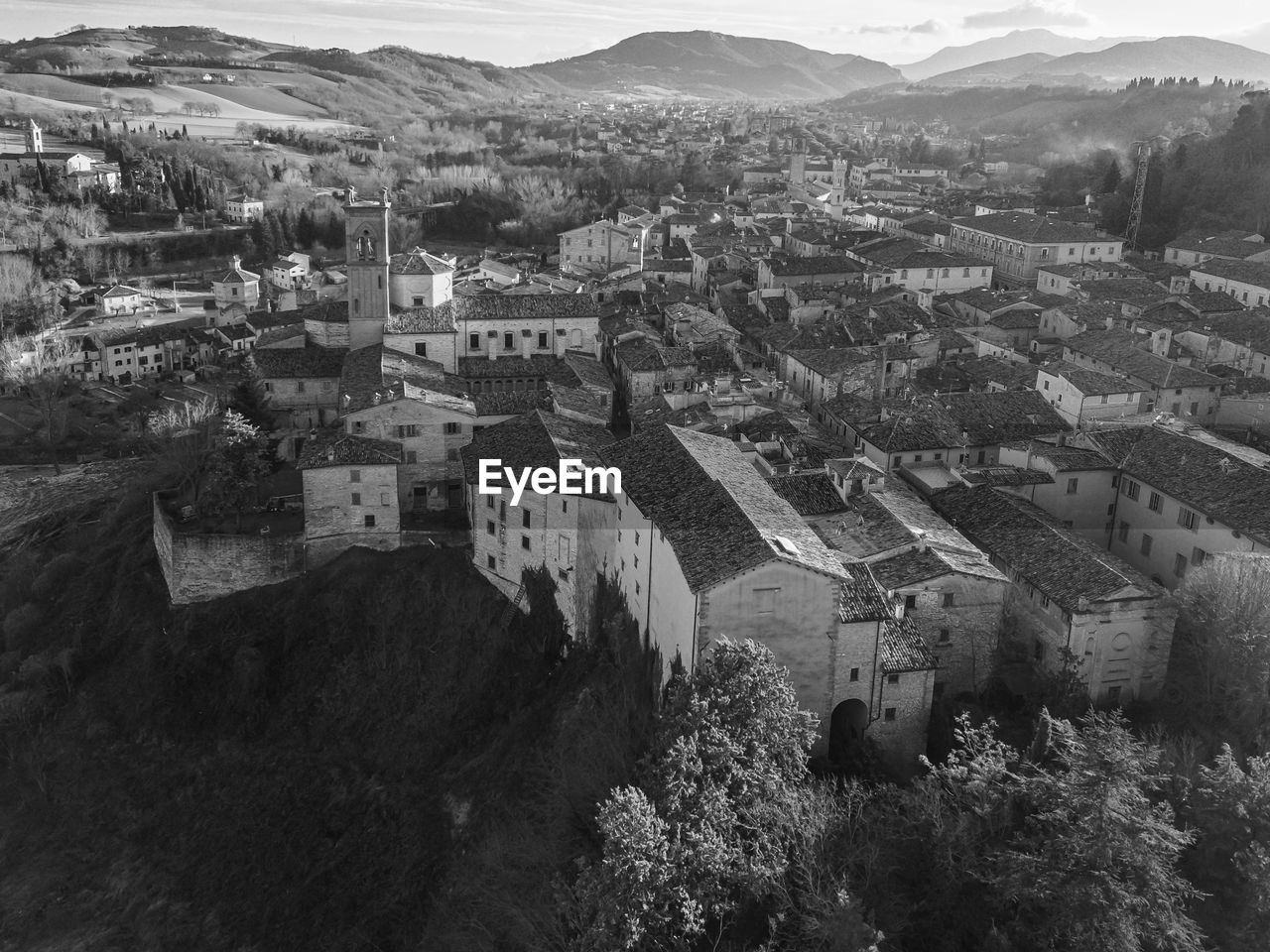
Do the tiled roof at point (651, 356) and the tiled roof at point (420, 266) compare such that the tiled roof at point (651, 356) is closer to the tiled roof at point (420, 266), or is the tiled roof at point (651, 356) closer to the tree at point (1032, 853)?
the tiled roof at point (420, 266)

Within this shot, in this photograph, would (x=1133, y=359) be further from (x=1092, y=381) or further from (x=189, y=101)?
(x=189, y=101)

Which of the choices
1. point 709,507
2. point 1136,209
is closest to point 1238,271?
point 1136,209

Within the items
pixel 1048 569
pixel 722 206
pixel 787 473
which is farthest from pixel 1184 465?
pixel 722 206

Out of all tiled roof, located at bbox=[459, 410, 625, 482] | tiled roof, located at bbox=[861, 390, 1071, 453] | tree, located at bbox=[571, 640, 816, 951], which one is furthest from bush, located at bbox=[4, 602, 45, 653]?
tiled roof, located at bbox=[861, 390, 1071, 453]

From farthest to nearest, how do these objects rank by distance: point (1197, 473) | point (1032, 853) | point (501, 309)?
point (501, 309) < point (1197, 473) < point (1032, 853)

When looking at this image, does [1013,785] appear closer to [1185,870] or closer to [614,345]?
[1185,870]

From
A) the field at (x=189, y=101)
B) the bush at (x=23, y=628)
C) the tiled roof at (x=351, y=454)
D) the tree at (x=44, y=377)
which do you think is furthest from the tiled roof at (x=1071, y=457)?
the field at (x=189, y=101)

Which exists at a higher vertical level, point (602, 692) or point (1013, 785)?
point (1013, 785)
